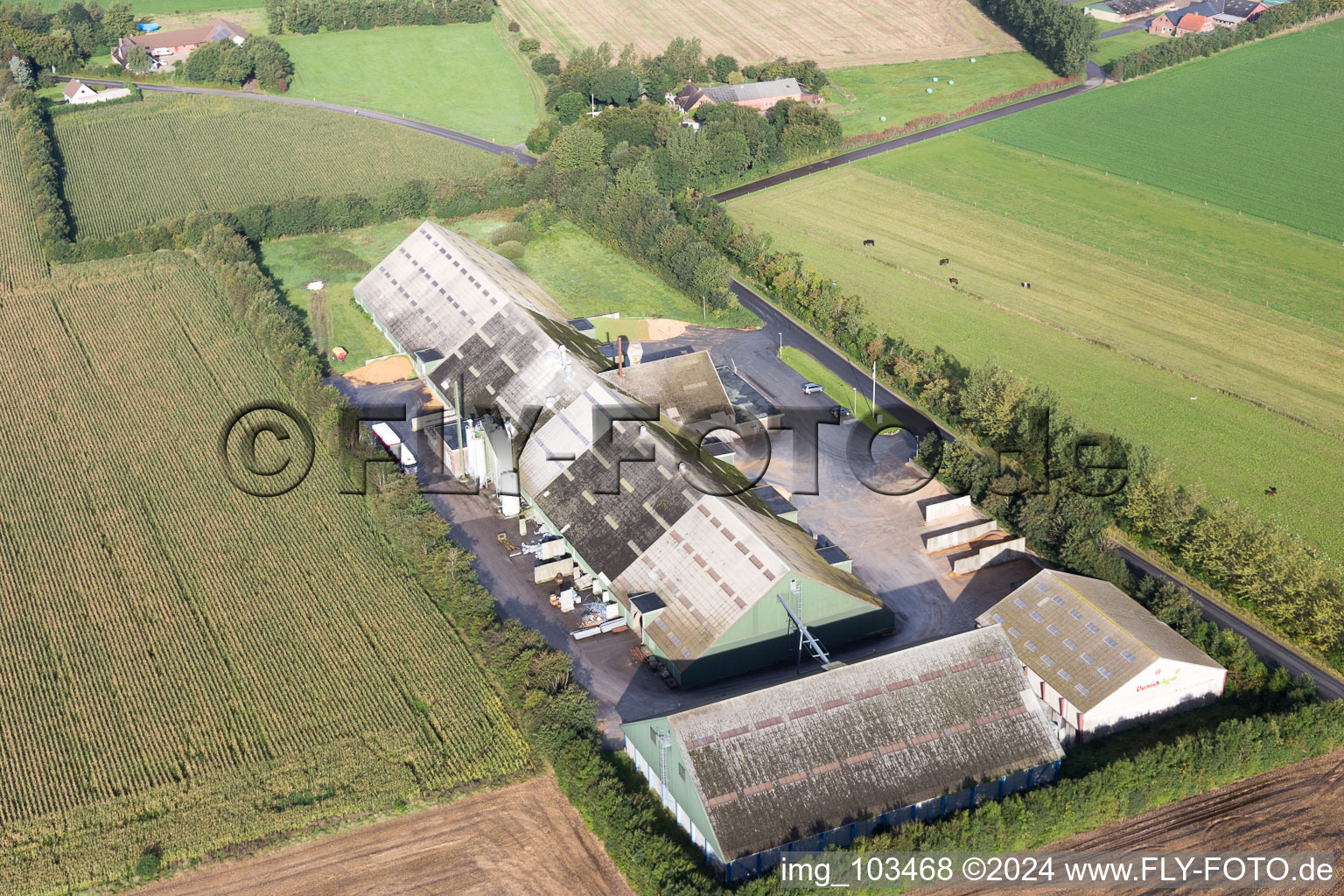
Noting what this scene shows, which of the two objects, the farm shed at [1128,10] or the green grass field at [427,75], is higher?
the farm shed at [1128,10]

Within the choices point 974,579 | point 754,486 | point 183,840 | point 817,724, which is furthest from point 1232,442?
point 183,840

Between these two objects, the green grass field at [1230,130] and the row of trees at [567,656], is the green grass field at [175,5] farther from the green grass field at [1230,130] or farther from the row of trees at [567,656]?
the green grass field at [1230,130]

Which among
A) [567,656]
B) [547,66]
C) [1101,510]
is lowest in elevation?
[567,656]

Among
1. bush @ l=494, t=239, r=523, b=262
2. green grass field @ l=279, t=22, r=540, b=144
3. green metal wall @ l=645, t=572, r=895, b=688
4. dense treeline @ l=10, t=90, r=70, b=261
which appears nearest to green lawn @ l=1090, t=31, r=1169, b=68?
green grass field @ l=279, t=22, r=540, b=144

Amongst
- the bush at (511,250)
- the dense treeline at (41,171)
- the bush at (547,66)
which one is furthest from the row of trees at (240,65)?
the bush at (511,250)

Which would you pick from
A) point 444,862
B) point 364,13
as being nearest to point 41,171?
point 364,13

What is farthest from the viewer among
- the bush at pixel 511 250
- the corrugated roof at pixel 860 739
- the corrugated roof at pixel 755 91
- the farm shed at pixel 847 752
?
the corrugated roof at pixel 755 91

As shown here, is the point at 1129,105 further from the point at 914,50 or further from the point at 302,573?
the point at 302,573

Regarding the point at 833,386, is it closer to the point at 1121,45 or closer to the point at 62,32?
the point at 1121,45
